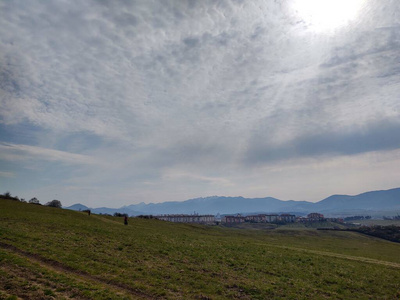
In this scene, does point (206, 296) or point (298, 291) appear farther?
point (298, 291)

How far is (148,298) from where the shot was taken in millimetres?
15477

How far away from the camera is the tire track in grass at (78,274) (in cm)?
1600

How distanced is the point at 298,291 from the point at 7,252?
960 inches

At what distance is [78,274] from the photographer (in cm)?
1786

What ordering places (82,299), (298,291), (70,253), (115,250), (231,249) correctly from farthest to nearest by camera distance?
(231,249) → (115,250) → (70,253) → (298,291) → (82,299)

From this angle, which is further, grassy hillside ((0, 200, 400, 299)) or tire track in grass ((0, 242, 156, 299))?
tire track in grass ((0, 242, 156, 299))

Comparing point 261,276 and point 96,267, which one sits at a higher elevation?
point 96,267

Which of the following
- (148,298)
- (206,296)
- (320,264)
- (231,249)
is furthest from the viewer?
(231,249)

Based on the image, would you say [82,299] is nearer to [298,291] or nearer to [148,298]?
[148,298]

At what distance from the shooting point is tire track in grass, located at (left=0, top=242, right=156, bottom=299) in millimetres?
16000

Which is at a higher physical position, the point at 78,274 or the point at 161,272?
the point at 78,274

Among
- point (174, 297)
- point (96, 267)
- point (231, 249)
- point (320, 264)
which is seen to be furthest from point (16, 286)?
point (320, 264)

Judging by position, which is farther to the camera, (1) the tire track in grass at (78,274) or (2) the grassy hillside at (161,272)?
(1) the tire track in grass at (78,274)

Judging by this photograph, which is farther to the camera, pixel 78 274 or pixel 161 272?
pixel 161 272
